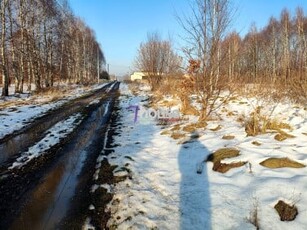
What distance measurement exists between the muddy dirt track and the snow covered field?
0.46m

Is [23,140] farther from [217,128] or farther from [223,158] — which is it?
[223,158]

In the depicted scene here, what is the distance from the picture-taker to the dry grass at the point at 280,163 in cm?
491

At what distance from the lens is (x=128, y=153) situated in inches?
281

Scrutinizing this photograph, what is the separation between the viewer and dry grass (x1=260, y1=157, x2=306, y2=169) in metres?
4.91

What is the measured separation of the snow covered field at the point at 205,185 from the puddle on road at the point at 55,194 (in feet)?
2.48

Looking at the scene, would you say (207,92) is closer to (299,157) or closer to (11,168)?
(299,157)

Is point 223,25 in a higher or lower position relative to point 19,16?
lower

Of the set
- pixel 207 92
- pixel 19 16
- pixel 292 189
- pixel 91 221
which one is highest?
pixel 19 16

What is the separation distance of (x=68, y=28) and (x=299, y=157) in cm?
3761

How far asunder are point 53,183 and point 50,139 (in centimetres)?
358

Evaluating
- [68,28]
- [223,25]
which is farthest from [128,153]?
[68,28]

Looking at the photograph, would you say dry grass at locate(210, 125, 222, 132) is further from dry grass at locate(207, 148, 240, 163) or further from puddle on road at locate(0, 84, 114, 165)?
puddle on road at locate(0, 84, 114, 165)

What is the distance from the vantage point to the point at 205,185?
16.0 feet

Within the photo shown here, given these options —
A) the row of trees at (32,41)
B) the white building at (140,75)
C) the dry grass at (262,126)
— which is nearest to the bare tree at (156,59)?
the white building at (140,75)
